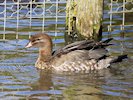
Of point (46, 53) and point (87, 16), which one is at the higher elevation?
point (87, 16)

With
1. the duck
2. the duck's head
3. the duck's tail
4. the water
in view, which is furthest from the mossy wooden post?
the duck's tail

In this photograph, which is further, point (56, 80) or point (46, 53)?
point (46, 53)

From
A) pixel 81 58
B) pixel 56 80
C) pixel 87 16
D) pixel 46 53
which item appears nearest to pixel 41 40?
pixel 46 53

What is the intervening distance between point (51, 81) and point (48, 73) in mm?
907

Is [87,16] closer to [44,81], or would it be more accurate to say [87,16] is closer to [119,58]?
[119,58]

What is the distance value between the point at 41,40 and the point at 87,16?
1679mm

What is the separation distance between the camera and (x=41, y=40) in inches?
496

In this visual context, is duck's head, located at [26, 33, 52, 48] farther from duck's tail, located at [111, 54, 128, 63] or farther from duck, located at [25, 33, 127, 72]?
duck's tail, located at [111, 54, 128, 63]

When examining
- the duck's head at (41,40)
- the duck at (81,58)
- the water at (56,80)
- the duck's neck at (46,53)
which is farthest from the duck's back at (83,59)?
the duck's head at (41,40)

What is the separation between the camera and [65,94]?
9891mm

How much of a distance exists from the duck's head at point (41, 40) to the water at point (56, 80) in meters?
0.31

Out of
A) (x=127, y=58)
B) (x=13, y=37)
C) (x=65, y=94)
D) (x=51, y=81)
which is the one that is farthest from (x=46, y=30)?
(x=65, y=94)

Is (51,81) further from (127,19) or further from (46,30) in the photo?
(127,19)

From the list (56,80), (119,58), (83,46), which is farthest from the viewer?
(119,58)
